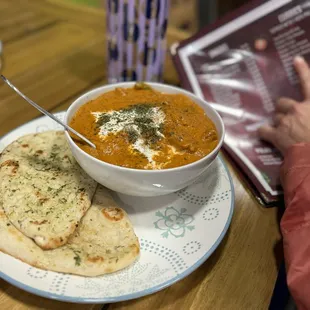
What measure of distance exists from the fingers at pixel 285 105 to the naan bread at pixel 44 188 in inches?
25.8

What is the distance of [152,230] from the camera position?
853 millimetres

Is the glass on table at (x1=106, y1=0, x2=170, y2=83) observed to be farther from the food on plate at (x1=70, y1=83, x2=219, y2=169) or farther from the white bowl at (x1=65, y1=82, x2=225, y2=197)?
the white bowl at (x1=65, y1=82, x2=225, y2=197)

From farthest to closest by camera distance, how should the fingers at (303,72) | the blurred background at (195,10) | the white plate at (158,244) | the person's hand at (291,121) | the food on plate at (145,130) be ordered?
the blurred background at (195,10) < the fingers at (303,72) < the person's hand at (291,121) < the food on plate at (145,130) < the white plate at (158,244)

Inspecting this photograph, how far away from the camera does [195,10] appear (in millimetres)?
3434

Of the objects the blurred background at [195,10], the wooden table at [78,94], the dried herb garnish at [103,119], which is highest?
the dried herb garnish at [103,119]

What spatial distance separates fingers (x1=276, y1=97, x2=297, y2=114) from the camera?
3.83ft

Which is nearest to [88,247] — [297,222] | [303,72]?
[297,222]

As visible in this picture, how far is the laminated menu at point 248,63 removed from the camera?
1.24 m

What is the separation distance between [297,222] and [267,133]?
43 centimetres

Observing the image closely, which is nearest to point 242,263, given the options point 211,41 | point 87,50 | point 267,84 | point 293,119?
point 293,119

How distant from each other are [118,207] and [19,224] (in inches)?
8.5

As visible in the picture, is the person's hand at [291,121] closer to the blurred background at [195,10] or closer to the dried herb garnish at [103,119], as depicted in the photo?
the dried herb garnish at [103,119]

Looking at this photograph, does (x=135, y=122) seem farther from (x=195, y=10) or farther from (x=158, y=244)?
(x=195, y=10)

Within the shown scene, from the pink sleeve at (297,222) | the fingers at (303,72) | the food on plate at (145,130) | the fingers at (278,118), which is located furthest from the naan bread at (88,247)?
the fingers at (303,72)
